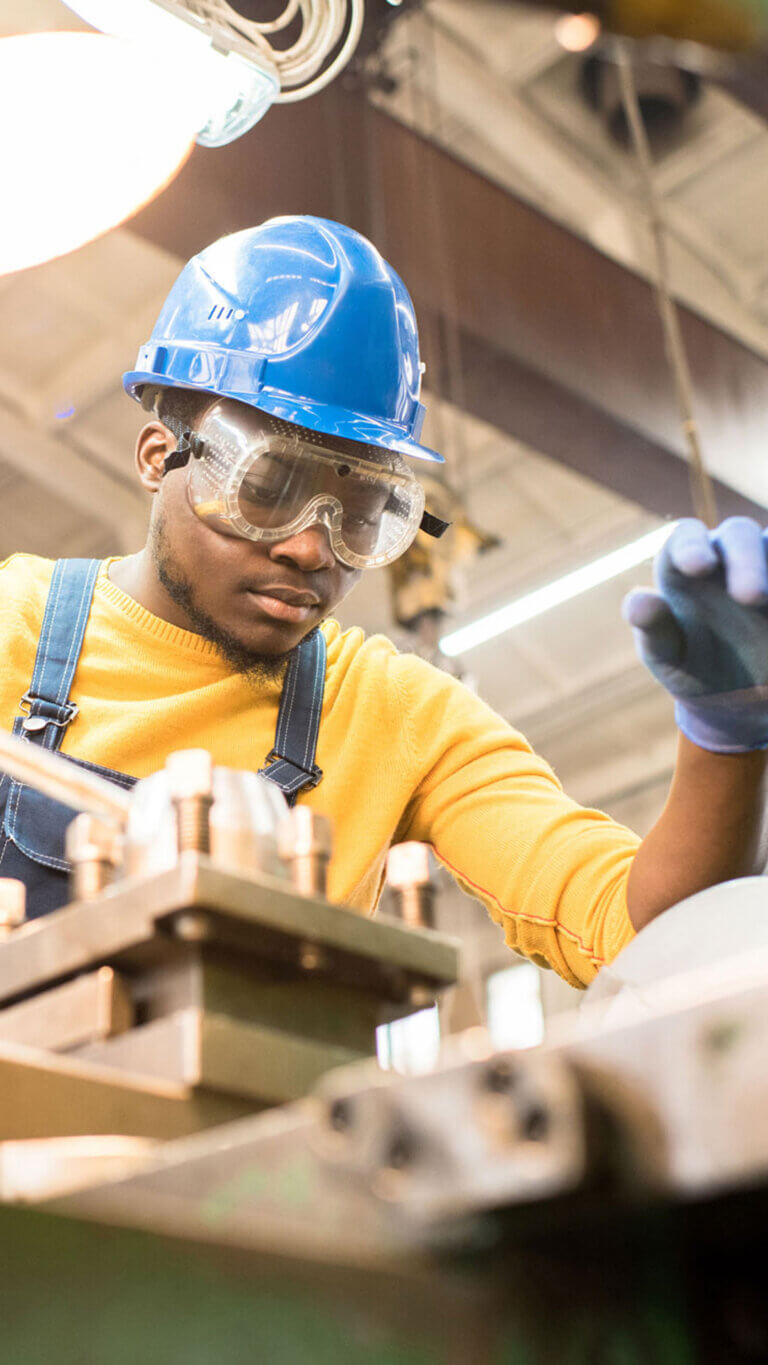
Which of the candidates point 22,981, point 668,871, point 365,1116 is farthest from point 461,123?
point 365,1116

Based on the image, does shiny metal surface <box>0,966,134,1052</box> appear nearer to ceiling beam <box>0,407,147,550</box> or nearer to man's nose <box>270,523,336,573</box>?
man's nose <box>270,523,336,573</box>

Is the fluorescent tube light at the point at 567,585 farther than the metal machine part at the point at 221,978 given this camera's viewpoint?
Yes

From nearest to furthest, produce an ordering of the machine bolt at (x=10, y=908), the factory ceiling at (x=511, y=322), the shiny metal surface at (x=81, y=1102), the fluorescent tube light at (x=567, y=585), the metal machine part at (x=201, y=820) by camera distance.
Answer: the shiny metal surface at (x=81, y=1102) < the metal machine part at (x=201, y=820) < the machine bolt at (x=10, y=908) < the factory ceiling at (x=511, y=322) < the fluorescent tube light at (x=567, y=585)

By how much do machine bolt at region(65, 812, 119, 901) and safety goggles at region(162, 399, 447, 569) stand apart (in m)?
0.89

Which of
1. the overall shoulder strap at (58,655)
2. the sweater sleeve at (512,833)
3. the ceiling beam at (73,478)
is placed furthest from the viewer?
the ceiling beam at (73,478)

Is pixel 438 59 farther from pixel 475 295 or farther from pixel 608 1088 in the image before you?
pixel 608 1088

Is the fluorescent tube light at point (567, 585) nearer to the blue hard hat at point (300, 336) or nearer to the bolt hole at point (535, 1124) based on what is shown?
the blue hard hat at point (300, 336)

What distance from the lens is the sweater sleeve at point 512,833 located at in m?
1.52

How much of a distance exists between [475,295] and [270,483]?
2550 mm

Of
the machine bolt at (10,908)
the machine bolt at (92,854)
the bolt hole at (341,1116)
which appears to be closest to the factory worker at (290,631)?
the machine bolt at (10,908)

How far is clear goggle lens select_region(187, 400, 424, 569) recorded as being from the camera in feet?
5.49

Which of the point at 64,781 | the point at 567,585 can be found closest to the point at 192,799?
the point at 64,781

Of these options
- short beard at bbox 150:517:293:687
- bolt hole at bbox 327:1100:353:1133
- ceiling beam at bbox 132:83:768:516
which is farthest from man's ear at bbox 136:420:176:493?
ceiling beam at bbox 132:83:768:516

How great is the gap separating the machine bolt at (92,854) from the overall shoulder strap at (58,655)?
83 cm
